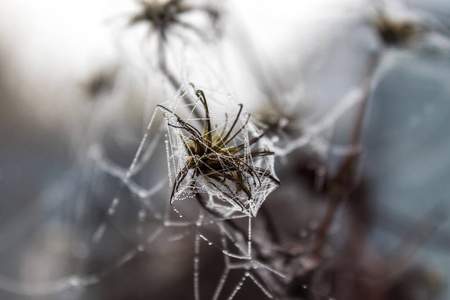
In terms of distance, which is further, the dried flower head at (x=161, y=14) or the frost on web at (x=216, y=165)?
the dried flower head at (x=161, y=14)

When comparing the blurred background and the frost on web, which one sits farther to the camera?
the blurred background

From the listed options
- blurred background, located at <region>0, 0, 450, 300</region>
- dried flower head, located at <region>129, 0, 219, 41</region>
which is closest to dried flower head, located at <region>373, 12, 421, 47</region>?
blurred background, located at <region>0, 0, 450, 300</region>

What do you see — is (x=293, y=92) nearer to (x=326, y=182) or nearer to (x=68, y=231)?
(x=326, y=182)

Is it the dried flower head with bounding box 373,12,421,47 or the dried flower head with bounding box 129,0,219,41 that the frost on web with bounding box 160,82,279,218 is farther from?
the dried flower head with bounding box 373,12,421,47

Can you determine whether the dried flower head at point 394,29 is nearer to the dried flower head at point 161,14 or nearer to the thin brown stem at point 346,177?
the thin brown stem at point 346,177

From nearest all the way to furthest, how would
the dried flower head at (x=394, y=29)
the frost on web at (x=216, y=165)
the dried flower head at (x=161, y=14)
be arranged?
the frost on web at (x=216, y=165), the dried flower head at (x=161, y=14), the dried flower head at (x=394, y=29)

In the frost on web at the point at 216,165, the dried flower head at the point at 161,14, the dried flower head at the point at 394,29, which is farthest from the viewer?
the dried flower head at the point at 394,29

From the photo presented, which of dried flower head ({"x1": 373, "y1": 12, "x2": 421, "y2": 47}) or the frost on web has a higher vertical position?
dried flower head ({"x1": 373, "y1": 12, "x2": 421, "y2": 47})

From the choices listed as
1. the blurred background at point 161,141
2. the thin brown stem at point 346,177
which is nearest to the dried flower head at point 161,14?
the blurred background at point 161,141
